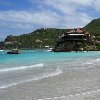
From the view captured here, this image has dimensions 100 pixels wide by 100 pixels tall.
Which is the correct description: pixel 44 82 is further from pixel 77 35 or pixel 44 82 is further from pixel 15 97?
pixel 77 35

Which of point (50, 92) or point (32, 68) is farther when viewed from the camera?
point (32, 68)

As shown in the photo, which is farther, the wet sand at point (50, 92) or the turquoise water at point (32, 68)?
the turquoise water at point (32, 68)

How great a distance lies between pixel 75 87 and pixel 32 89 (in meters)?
2.13

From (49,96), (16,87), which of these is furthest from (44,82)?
(49,96)

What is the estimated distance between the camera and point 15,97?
15898 mm

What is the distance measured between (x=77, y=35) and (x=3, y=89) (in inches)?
5806

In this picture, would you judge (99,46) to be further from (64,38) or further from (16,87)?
(16,87)

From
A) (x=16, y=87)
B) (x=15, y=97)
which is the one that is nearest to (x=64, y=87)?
(x=16, y=87)

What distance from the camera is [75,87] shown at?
61.7ft

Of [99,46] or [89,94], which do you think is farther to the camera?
[99,46]

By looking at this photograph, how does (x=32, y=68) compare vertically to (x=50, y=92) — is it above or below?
above

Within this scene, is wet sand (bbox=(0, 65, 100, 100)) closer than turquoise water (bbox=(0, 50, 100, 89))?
Yes

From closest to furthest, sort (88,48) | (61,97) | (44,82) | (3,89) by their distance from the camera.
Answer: (61,97) → (3,89) → (44,82) → (88,48)

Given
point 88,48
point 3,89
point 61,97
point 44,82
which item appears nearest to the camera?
point 61,97
